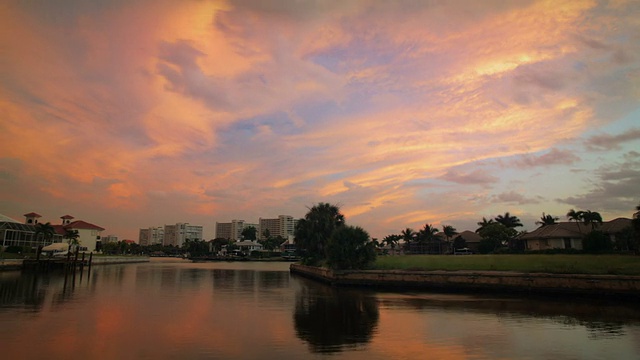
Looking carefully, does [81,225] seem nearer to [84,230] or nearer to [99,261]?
[84,230]

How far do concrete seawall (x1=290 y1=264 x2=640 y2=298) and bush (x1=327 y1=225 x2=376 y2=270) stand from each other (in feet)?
5.15

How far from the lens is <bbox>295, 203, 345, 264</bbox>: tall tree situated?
185ft

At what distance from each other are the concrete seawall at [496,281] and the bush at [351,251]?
1568 millimetres

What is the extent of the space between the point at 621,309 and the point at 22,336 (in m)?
30.2

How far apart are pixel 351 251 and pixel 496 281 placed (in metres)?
14.9

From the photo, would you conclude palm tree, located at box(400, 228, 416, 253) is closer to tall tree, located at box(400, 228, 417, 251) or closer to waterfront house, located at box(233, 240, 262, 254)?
tall tree, located at box(400, 228, 417, 251)

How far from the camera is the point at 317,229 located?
5647 centimetres

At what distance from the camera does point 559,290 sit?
2733 centimetres

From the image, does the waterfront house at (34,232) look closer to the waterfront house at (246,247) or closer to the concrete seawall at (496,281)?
the waterfront house at (246,247)

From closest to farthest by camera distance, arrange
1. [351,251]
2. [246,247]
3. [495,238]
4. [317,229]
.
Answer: [351,251] < [317,229] < [495,238] < [246,247]

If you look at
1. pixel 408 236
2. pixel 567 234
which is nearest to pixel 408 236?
pixel 408 236

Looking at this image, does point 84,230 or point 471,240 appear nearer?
point 471,240

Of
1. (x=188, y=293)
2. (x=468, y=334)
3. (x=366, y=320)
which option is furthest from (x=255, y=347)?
(x=188, y=293)

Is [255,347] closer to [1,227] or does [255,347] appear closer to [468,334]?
[468,334]
